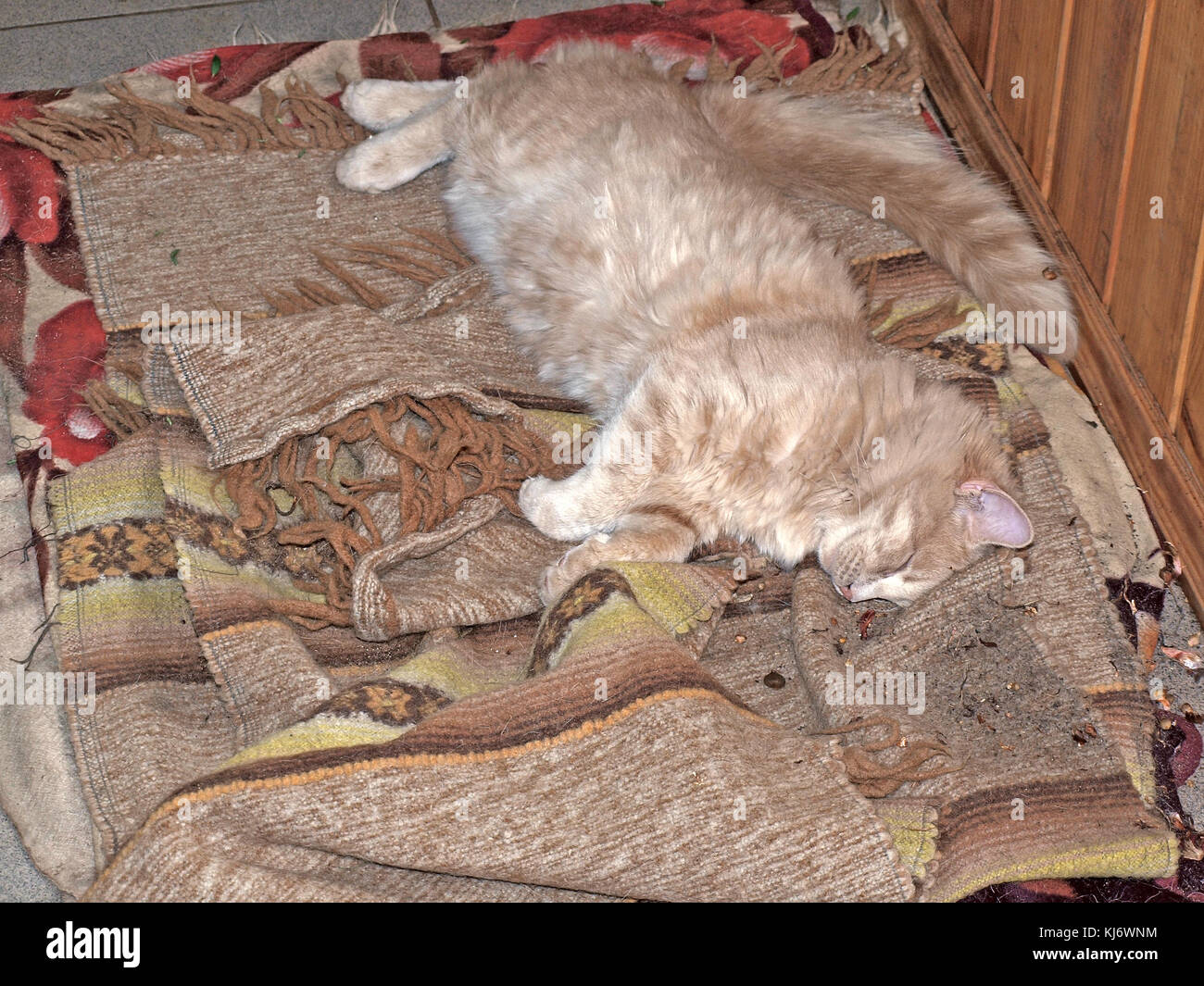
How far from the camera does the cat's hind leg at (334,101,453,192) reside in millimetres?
2559

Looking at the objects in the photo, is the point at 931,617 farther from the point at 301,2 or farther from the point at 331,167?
the point at 301,2

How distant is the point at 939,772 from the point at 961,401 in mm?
676

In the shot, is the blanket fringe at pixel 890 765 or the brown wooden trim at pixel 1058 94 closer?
the blanket fringe at pixel 890 765

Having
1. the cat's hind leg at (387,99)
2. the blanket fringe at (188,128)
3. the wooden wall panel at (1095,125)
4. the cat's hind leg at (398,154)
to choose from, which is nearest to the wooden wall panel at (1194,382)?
the wooden wall panel at (1095,125)

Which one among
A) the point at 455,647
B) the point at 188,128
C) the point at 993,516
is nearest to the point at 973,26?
the point at 993,516

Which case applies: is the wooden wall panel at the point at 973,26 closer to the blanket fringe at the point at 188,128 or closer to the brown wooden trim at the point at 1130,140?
the brown wooden trim at the point at 1130,140

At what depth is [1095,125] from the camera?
2.29m

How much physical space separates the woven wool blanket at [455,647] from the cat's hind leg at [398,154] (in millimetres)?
96

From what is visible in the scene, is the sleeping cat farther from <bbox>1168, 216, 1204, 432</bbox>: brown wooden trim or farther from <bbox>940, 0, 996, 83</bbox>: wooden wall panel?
<bbox>940, 0, 996, 83</bbox>: wooden wall panel

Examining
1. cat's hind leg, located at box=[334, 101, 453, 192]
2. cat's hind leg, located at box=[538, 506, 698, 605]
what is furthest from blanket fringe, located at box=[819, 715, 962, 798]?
cat's hind leg, located at box=[334, 101, 453, 192]

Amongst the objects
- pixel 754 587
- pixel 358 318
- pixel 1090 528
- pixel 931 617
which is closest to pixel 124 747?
pixel 358 318

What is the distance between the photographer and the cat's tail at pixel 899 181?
7.84 ft

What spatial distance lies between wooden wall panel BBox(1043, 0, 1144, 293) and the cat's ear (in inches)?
26.4

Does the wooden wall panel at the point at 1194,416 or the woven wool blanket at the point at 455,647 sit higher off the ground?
the wooden wall panel at the point at 1194,416
